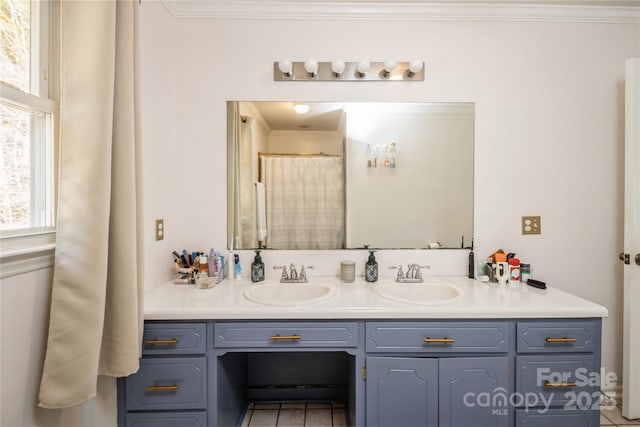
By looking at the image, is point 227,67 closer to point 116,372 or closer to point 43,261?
point 43,261

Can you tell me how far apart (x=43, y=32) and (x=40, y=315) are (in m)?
0.96

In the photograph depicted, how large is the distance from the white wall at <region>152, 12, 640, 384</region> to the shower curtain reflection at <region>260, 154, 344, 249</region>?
0.98 ft

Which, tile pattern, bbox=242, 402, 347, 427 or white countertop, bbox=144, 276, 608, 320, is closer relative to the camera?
white countertop, bbox=144, 276, 608, 320

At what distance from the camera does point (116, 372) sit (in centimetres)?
115

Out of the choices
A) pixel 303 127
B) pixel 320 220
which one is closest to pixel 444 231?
pixel 320 220

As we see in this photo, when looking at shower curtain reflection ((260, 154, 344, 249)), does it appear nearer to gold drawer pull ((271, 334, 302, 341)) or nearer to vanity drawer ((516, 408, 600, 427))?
gold drawer pull ((271, 334, 302, 341))

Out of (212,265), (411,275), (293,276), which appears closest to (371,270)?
(411,275)

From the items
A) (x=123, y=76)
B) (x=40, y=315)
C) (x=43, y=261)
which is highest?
(x=123, y=76)

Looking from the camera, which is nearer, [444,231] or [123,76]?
[123,76]

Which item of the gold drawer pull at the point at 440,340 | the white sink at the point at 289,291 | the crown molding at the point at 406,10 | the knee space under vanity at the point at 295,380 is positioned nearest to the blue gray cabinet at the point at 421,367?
the gold drawer pull at the point at 440,340

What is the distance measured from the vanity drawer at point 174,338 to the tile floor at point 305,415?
77 centimetres

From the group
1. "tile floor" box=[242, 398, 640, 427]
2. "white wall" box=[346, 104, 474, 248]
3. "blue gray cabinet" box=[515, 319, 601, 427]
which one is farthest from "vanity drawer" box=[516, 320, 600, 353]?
"tile floor" box=[242, 398, 640, 427]

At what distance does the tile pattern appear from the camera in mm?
1784

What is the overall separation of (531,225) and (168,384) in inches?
83.9
